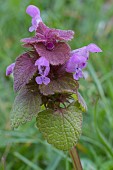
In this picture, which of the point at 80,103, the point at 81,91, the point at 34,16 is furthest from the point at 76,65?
the point at 81,91

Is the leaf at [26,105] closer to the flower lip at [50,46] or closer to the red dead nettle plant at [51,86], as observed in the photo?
the red dead nettle plant at [51,86]

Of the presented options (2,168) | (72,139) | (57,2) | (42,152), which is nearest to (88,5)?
(57,2)

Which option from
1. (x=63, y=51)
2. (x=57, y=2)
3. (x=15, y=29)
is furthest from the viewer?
(x=57, y=2)

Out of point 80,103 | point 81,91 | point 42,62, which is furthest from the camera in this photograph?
point 81,91

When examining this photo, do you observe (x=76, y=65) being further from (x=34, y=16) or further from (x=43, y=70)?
(x=34, y=16)

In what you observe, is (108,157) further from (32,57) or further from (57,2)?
(57,2)

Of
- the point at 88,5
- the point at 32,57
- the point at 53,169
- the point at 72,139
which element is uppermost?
the point at 88,5
